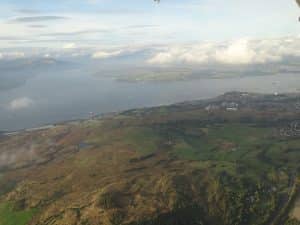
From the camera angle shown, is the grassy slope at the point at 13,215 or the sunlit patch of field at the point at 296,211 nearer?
the sunlit patch of field at the point at 296,211

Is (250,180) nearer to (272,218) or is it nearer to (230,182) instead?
(230,182)

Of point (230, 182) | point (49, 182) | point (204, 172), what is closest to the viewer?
point (230, 182)

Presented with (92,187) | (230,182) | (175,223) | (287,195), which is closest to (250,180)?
(230,182)

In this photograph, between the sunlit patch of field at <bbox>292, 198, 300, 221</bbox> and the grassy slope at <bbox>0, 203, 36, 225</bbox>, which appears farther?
the grassy slope at <bbox>0, 203, 36, 225</bbox>

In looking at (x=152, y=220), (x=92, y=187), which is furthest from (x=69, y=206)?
(x=152, y=220)

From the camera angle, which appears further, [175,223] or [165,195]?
[165,195]

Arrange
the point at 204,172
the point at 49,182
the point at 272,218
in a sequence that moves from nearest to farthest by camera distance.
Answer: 1. the point at 272,218
2. the point at 204,172
3. the point at 49,182

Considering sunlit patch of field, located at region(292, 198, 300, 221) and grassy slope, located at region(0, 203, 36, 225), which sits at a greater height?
sunlit patch of field, located at region(292, 198, 300, 221)

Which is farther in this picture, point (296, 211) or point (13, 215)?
point (13, 215)

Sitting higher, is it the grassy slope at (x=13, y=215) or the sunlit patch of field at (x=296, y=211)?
the sunlit patch of field at (x=296, y=211)

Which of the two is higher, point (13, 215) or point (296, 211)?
Result: point (296, 211)
